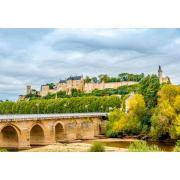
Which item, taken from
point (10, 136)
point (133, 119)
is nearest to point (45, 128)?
point (10, 136)

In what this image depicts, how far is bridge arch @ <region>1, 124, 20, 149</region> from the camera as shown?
21312 mm

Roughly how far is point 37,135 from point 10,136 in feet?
7.83

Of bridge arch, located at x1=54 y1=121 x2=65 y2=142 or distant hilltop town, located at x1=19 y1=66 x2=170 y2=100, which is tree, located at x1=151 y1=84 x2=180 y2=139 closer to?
bridge arch, located at x1=54 y1=121 x2=65 y2=142

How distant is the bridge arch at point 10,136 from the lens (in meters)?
21.3

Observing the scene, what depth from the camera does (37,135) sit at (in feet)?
78.2

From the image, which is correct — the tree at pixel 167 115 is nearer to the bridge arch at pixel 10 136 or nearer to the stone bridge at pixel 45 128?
the stone bridge at pixel 45 128

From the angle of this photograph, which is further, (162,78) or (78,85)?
(78,85)

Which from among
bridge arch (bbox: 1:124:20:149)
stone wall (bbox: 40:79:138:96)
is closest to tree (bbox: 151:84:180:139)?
bridge arch (bbox: 1:124:20:149)

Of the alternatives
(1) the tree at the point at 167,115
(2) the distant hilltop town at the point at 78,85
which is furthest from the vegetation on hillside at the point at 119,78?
(1) the tree at the point at 167,115

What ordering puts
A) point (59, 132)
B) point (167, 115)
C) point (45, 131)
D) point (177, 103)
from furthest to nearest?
point (59, 132) < point (45, 131) < point (167, 115) < point (177, 103)

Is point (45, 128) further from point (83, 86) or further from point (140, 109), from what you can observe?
point (83, 86)

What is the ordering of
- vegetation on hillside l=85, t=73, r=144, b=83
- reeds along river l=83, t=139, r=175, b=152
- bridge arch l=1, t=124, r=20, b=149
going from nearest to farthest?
reeds along river l=83, t=139, r=175, b=152, bridge arch l=1, t=124, r=20, b=149, vegetation on hillside l=85, t=73, r=144, b=83
